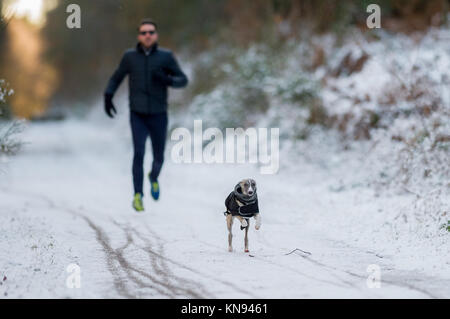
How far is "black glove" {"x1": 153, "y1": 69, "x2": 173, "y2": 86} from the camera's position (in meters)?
7.32

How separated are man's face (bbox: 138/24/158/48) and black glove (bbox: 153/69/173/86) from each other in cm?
35

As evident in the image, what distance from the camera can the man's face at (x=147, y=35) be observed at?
286 inches

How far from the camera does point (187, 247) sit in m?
5.75

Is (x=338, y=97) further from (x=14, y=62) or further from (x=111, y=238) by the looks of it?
(x=14, y=62)

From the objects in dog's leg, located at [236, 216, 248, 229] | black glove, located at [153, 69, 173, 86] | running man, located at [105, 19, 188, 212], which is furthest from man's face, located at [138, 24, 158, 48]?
dog's leg, located at [236, 216, 248, 229]

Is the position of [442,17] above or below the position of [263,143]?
above

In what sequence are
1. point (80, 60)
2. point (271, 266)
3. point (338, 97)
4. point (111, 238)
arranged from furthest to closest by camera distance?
1. point (80, 60)
2. point (338, 97)
3. point (111, 238)
4. point (271, 266)

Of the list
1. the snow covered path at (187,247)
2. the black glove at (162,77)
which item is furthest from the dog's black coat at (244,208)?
the black glove at (162,77)

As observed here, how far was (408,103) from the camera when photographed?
414 inches

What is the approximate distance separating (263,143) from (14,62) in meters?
33.2

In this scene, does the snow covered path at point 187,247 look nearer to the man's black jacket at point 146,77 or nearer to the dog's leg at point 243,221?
the dog's leg at point 243,221

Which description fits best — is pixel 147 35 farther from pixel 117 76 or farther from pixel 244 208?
pixel 244 208

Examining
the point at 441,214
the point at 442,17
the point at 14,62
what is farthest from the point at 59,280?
the point at 14,62

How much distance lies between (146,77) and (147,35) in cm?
52
